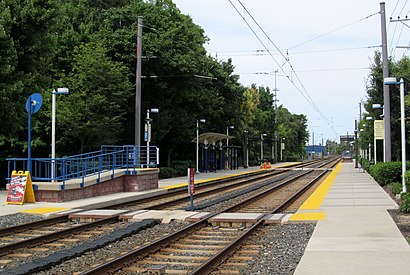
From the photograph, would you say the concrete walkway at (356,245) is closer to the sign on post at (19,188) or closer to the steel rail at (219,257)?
the steel rail at (219,257)

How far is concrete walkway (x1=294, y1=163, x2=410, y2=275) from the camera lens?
786 cm

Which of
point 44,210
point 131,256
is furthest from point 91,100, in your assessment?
point 131,256

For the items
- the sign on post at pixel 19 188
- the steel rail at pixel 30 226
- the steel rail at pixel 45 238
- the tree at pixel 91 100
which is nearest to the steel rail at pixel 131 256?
the steel rail at pixel 45 238

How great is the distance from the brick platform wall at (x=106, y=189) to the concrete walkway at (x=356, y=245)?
822cm

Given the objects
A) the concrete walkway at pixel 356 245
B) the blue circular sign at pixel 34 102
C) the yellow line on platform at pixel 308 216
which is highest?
the blue circular sign at pixel 34 102

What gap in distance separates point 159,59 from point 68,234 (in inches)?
1015

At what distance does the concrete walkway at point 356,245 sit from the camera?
786cm

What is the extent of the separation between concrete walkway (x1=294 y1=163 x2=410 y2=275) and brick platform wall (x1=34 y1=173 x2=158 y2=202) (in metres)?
8.22

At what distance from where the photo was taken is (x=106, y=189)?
22.1 metres

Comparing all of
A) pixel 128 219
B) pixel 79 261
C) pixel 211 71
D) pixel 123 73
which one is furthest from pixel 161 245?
pixel 211 71

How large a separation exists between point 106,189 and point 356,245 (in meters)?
14.0

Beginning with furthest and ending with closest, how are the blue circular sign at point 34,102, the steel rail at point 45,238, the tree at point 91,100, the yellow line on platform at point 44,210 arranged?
1. the tree at point 91,100
2. the blue circular sign at point 34,102
3. the yellow line on platform at point 44,210
4. the steel rail at point 45,238

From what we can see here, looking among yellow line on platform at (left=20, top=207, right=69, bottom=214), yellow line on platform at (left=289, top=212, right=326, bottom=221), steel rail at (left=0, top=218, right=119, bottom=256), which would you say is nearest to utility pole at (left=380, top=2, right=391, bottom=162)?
yellow line on platform at (left=289, top=212, right=326, bottom=221)

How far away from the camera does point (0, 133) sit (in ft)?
81.0
